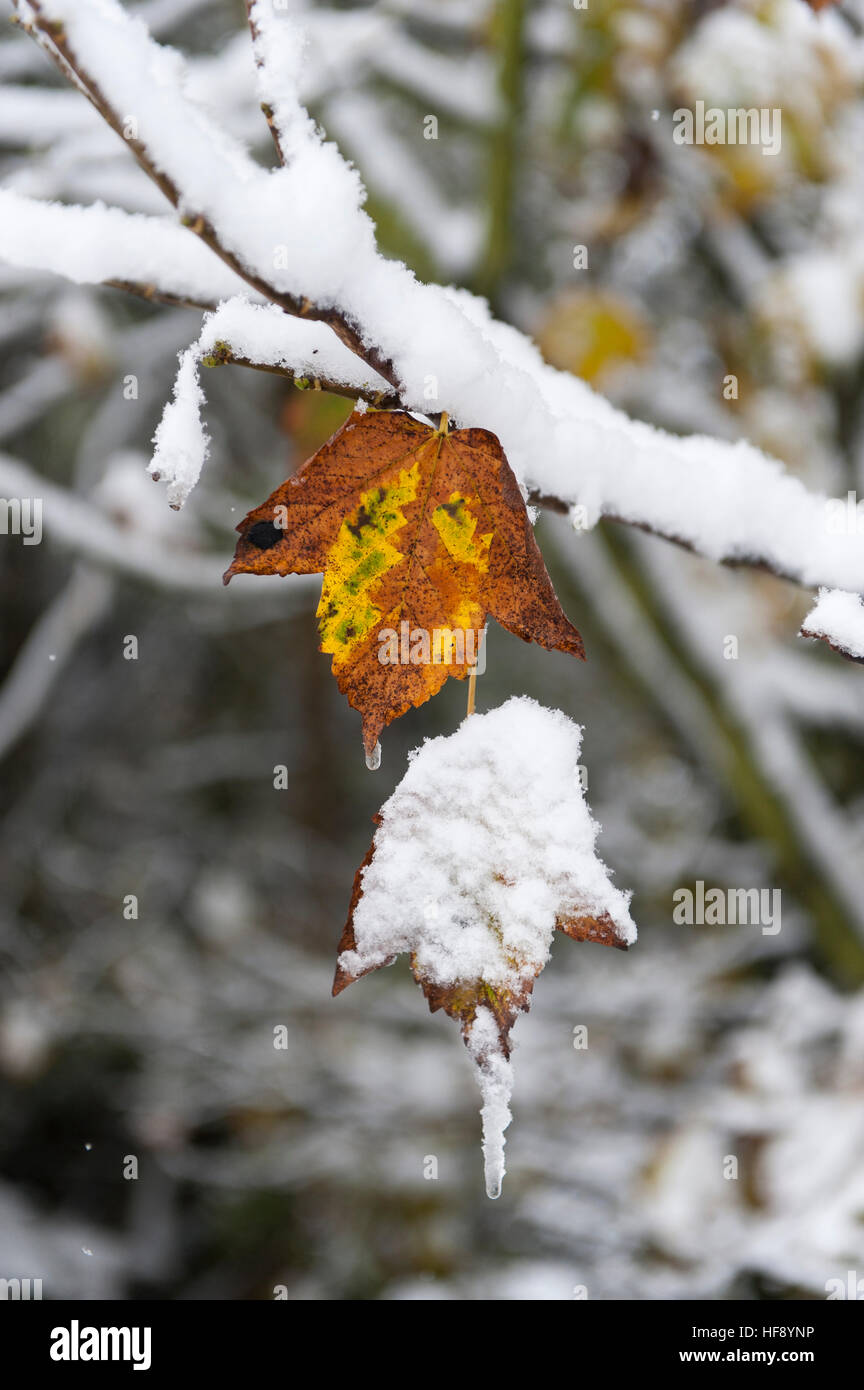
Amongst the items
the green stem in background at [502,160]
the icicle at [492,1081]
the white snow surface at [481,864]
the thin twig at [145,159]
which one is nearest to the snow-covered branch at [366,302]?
the thin twig at [145,159]

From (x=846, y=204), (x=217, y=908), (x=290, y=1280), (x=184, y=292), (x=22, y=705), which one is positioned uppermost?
(x=846, y=204)

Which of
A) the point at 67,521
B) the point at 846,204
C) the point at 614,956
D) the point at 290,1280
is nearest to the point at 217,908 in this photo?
the point at 290,1280

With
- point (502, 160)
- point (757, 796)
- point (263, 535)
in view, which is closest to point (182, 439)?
point (263, 535)

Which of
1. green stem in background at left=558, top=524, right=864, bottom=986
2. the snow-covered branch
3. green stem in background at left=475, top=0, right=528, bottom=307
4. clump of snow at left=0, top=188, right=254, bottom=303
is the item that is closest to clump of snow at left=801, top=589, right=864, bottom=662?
the snow-covered branch

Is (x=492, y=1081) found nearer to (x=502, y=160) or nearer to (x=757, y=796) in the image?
(x=502, y=160)

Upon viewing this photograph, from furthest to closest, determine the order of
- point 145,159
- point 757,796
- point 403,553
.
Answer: point 757,796 < point 403,553 < point 145,159
